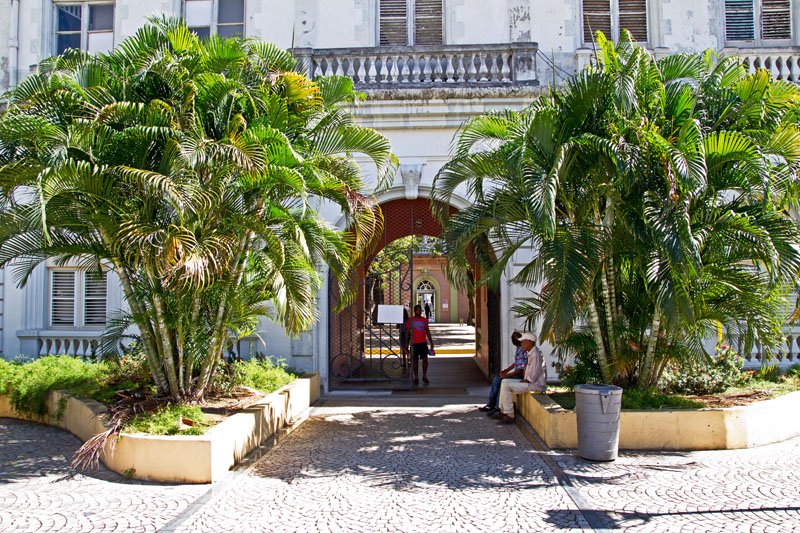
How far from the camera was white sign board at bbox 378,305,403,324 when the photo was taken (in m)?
12.1

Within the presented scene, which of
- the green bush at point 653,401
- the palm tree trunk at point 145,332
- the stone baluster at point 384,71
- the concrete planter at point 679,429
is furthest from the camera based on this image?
the stone baluster at point 384,71

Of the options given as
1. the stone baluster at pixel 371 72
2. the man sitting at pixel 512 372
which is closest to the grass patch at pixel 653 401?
the man sitting at pixel 512 372

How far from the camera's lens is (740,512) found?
16.6 ft

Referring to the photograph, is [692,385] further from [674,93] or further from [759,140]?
[674,93]

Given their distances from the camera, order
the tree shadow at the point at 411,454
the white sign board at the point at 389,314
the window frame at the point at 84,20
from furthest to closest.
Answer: the window frame at the point at 84,20, the white sign board at the point at 389,314, the tree shadow at the point at 411,454

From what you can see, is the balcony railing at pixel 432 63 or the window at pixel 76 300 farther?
the window at pixel 76 300

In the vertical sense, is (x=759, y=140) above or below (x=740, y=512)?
above

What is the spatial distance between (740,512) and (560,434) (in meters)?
2.35

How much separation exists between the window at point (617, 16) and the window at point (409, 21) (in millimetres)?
3004

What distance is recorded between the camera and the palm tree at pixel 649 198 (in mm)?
6621

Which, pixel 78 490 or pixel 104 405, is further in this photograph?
pixel 104 405

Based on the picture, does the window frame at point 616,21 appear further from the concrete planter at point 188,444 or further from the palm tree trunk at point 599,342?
the concrete planter at point 188,444

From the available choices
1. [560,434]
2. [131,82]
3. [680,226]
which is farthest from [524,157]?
[131,82]

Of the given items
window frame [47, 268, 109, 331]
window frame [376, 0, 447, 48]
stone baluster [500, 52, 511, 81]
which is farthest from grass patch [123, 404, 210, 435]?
window frame [376, 0, 447, 48]
